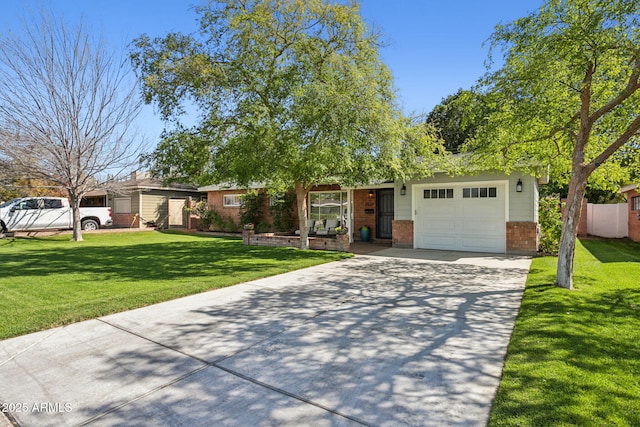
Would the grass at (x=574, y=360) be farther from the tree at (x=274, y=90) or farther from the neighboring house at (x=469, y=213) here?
the tree at (x=274, y=90)

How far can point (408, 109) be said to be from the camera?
34.1 ft

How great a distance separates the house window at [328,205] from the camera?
1535 centimetres

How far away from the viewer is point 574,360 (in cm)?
342

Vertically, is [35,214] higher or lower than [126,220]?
higher

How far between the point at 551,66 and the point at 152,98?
357 inches

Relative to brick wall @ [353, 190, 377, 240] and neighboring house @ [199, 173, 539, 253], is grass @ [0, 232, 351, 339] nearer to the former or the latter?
neighboring house @ [199, 173, 539, 253]

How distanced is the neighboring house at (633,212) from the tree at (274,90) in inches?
460

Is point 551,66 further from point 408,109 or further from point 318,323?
point 318,323

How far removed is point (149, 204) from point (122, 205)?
2.50 m

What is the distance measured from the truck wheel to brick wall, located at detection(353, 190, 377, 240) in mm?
13900

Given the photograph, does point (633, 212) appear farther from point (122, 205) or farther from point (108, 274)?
point (122, 205)

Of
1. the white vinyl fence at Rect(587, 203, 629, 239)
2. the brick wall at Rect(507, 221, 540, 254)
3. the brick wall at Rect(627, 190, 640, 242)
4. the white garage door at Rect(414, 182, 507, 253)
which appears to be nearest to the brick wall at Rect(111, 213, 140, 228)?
the white garage door at Rect(414, 182, 507, 253)

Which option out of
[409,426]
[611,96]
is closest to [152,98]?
[409,426]

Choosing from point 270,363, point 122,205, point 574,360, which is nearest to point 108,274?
point 270,363
